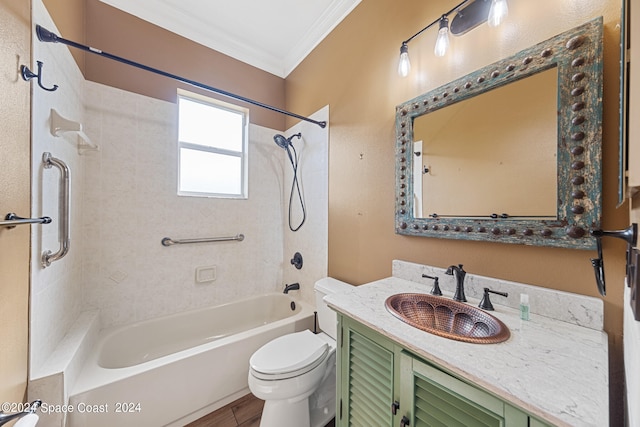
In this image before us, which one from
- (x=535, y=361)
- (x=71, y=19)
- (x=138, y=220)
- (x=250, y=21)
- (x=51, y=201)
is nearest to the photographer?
(x=535, y=361)

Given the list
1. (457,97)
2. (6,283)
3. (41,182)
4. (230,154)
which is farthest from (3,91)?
(457,97)

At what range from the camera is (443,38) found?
1.10 metres

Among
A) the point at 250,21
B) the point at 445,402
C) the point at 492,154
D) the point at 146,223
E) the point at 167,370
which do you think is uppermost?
the point at 250,21

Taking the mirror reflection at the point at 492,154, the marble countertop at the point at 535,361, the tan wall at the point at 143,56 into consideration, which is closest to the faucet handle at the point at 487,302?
the marble countertop at the point at 535,361

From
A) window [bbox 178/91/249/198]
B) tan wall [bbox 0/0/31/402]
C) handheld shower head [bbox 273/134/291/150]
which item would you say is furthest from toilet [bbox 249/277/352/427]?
handheld shower head [bbox 273/134/291/150]

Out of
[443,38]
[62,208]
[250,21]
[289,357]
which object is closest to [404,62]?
[443,38]

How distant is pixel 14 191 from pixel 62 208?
1.25 feet

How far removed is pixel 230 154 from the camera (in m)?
2.31

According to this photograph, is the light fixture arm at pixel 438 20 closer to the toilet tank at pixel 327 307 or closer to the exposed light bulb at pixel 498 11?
the exposed light bulb at pixel 498 11

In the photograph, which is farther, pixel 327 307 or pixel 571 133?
pixel 327 307

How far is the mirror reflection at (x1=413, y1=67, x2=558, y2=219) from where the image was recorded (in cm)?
88

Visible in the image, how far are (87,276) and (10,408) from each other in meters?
1.03

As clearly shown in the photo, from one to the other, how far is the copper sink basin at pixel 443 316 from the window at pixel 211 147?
1819 mm

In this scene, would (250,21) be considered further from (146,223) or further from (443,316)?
(443,316)
